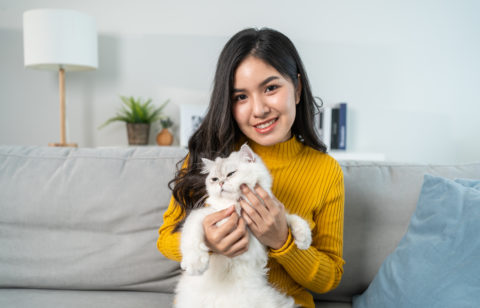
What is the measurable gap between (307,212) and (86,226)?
34.9 inches

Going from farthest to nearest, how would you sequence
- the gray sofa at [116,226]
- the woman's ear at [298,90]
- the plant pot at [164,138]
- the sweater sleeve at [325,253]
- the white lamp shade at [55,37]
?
the plant pot at [164,138]
the white lamp shade at [55,37]
the gray sofa at [116,226]
the woman's ear at [298,90]
the sweater sleeve at [325,253]

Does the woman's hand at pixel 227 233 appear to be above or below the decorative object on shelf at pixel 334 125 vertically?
below

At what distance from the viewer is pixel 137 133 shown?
115 inches

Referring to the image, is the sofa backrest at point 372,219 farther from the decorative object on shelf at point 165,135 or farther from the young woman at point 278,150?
the decorative object on shelf at point 165,135

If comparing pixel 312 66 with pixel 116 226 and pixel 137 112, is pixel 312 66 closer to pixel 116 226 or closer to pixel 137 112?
pixel 137 112

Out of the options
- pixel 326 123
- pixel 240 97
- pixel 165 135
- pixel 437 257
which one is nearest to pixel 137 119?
pixel 165 135

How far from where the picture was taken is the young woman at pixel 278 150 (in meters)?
1.01

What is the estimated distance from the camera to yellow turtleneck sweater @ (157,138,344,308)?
1.03 metres

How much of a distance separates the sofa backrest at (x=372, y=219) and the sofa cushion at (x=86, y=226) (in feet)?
2.23

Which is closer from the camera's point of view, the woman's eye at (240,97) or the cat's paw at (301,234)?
the cat's paw at (301,234)

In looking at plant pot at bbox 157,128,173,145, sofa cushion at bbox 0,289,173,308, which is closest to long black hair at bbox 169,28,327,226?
sofa cushion at bbox 0,289,173,308

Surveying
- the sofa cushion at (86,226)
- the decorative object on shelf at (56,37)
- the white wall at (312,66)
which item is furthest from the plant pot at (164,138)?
the sofa cushion at (86,226)

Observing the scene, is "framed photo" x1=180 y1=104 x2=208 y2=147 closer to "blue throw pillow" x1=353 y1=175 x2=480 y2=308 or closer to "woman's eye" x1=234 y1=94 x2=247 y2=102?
"woman's eye" x1=234 y1=94 x2=247 y2=102

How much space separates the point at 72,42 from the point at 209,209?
2.27 m
